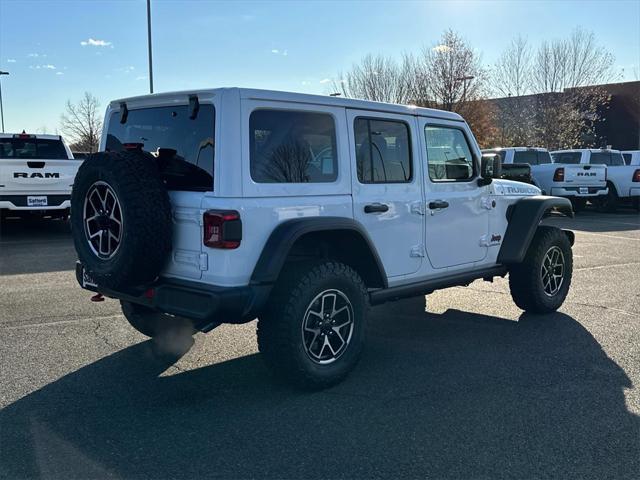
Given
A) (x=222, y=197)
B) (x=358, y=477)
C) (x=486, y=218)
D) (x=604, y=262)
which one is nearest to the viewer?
(x=358, y=477)

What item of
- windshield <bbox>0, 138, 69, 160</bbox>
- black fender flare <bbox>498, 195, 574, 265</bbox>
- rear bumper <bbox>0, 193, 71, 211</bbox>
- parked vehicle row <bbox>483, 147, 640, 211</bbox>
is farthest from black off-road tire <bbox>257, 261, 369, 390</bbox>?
parked vehicle row <bbox>483, 147, 640, 211</bbox>

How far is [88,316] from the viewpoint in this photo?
5.85 metres

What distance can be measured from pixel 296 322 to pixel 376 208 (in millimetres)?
1082

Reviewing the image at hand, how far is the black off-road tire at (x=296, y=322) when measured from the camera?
379cm

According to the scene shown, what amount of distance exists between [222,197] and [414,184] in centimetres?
177

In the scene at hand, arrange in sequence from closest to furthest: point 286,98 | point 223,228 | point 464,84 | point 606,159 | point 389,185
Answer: point 223,228
point 286,98
point 389,185
point 606,159
point 464,84

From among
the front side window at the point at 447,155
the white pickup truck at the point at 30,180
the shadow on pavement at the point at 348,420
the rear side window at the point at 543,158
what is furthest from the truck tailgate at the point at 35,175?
the rear side window at the point at 543,158

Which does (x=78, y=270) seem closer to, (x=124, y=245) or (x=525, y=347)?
(x=124, y=245)

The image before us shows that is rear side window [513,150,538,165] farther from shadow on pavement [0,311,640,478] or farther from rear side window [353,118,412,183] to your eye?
rear side window [353,118,412,183]

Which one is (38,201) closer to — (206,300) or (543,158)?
(206,300)

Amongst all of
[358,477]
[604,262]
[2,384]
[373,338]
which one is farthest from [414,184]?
[604,262]

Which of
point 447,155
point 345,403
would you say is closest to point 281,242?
point 345,403

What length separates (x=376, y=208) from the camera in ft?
14.2

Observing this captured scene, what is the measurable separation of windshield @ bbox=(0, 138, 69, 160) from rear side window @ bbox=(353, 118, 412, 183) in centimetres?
900
